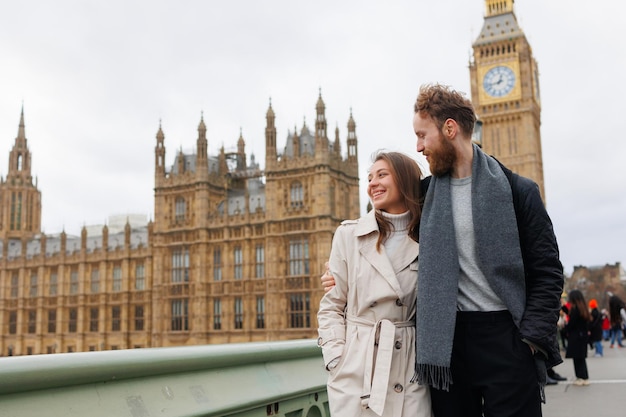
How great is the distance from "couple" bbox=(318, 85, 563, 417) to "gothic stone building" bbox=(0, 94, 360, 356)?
29.1m

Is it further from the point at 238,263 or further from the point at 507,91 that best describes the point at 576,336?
the point at 507,91

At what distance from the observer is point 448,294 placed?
2326 mm

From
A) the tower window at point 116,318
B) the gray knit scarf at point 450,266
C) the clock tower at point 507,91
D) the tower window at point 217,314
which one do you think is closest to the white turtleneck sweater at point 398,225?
the gray knit scarf at point 450,266

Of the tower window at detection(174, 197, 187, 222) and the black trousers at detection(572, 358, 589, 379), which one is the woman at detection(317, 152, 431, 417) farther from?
the tower window at detection(174, 197, 187, 222)

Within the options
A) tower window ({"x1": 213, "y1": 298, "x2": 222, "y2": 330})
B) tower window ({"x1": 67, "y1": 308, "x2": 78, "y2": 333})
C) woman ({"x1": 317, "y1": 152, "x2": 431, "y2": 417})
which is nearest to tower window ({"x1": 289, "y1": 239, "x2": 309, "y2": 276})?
tower window ({"x1": 213, "y1": 298, "x2": 222, "y2": 330})

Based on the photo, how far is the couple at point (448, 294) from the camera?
2.31 m

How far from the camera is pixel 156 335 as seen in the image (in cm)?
3619

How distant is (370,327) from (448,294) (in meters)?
0.34

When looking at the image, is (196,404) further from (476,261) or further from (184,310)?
(184,310)

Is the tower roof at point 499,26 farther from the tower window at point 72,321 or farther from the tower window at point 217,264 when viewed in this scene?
the tower window at point 72,321

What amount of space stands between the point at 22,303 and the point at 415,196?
150 ft

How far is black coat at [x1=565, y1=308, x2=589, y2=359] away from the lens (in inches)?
302

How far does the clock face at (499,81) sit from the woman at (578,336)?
48137 millimetres

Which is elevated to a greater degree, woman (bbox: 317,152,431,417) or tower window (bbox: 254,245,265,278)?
tower window (bbox: 254,245,265,278)
